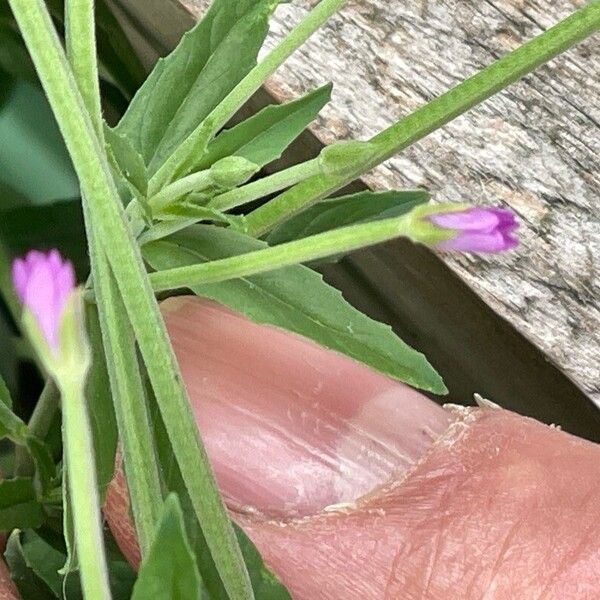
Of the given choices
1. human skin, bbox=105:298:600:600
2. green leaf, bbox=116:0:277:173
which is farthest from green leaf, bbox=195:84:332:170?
human skin, bbox=105:298:600:600

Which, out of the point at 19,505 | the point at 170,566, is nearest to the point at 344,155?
the point at 170,566

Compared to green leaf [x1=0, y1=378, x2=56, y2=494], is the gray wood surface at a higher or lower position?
higher

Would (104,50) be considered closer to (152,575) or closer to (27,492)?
(27,492)

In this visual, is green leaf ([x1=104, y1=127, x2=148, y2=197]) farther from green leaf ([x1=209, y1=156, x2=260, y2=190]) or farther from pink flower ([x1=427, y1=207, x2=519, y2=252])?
pink flower ([x1=427, y1=207, x2=519, y2=252])

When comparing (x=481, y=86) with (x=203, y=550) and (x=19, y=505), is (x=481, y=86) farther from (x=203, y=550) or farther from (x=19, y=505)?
(x=19, y=505)

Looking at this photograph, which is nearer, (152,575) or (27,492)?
(152,575)

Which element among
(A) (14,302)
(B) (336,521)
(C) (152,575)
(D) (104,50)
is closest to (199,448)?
(C) (152,575)
